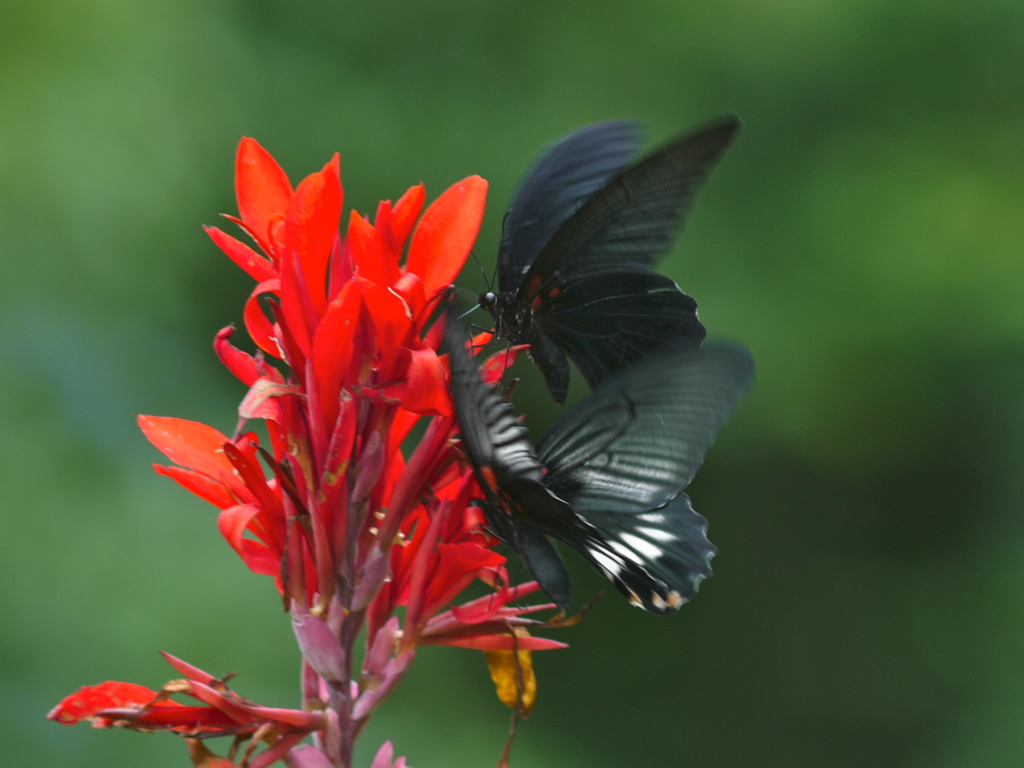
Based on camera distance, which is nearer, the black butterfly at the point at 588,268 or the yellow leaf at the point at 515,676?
the yellow leaf at the point at 515,676

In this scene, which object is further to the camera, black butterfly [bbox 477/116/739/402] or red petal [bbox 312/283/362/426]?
black butterfly [bbox 477/116/739/402]

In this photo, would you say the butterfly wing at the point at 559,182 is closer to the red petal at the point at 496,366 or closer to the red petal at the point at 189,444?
the red petal at the point at 496,366

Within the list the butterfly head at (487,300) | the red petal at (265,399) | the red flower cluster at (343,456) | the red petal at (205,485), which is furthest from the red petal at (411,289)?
the butterfly head at (487,300)

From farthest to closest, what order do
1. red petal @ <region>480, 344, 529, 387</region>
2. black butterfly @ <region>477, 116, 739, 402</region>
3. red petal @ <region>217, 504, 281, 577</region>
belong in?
1. black butterfly @ <region>477, 116, 739, 402</region>
2. red petal @ <region>480, 344, 529, 387</region>
3. red petal @ <region>217, 504, 281, 577</region>

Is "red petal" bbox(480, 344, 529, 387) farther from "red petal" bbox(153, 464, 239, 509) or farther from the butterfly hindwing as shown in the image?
"red petal" bbox(153, 464, 239, 509)

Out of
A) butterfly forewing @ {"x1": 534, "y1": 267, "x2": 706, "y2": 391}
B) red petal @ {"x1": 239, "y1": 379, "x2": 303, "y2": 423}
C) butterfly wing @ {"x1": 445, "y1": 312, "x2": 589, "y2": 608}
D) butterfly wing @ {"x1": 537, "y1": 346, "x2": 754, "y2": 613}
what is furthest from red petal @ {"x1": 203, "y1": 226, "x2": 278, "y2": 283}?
butterfly forewing @ {"x1": 534, "y1": 267, "x2": 706, "y2": 391}

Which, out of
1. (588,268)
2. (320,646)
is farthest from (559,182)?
(320,646)

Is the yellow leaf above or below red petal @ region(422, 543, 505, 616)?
below
